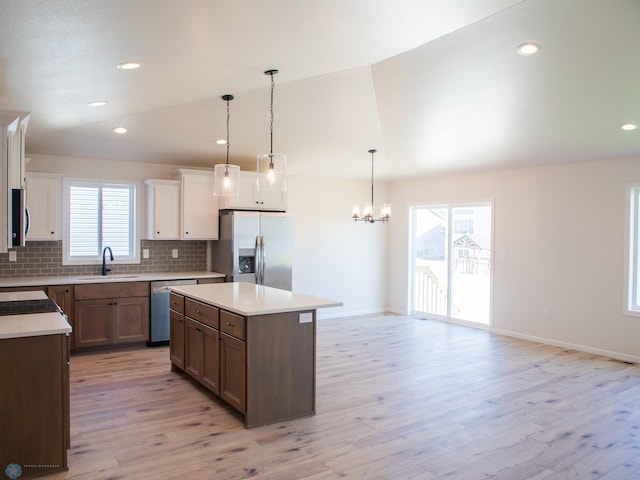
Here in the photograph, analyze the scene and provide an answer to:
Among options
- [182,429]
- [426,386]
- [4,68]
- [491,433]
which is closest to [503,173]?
A: [426,386]

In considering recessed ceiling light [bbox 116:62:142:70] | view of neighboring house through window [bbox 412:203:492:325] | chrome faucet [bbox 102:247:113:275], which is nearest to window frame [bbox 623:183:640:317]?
view of neighboring house through window [bbox 412:203:492:325]

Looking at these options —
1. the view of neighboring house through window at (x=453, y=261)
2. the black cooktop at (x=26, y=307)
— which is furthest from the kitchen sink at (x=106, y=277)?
the view of neighboring house through window at (x=453, y=261)

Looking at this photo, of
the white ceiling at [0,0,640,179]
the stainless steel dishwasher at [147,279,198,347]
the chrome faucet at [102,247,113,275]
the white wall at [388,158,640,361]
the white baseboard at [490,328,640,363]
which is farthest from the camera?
the chrome faucet at [102,247,113,275]

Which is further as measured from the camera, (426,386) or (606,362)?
(606,362)

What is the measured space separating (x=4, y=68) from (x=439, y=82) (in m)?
3.21

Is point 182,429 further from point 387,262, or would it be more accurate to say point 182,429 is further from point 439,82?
point 387,262

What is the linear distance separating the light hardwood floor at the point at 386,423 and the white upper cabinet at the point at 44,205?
4.90 feet

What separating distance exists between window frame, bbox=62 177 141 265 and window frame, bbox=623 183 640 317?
6.01 m

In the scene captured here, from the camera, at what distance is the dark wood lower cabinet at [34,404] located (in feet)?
8.74

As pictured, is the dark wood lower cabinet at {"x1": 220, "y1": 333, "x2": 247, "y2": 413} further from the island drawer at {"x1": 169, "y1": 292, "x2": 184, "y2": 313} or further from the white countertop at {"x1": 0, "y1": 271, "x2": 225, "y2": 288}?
the white countertop at {"x1": 0, "y1": 271, "x2": 225, "y2": 288}

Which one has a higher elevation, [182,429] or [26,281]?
[26,281]

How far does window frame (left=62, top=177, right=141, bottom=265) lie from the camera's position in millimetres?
5953

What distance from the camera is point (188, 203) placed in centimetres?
636

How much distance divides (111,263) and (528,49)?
5.29 m
